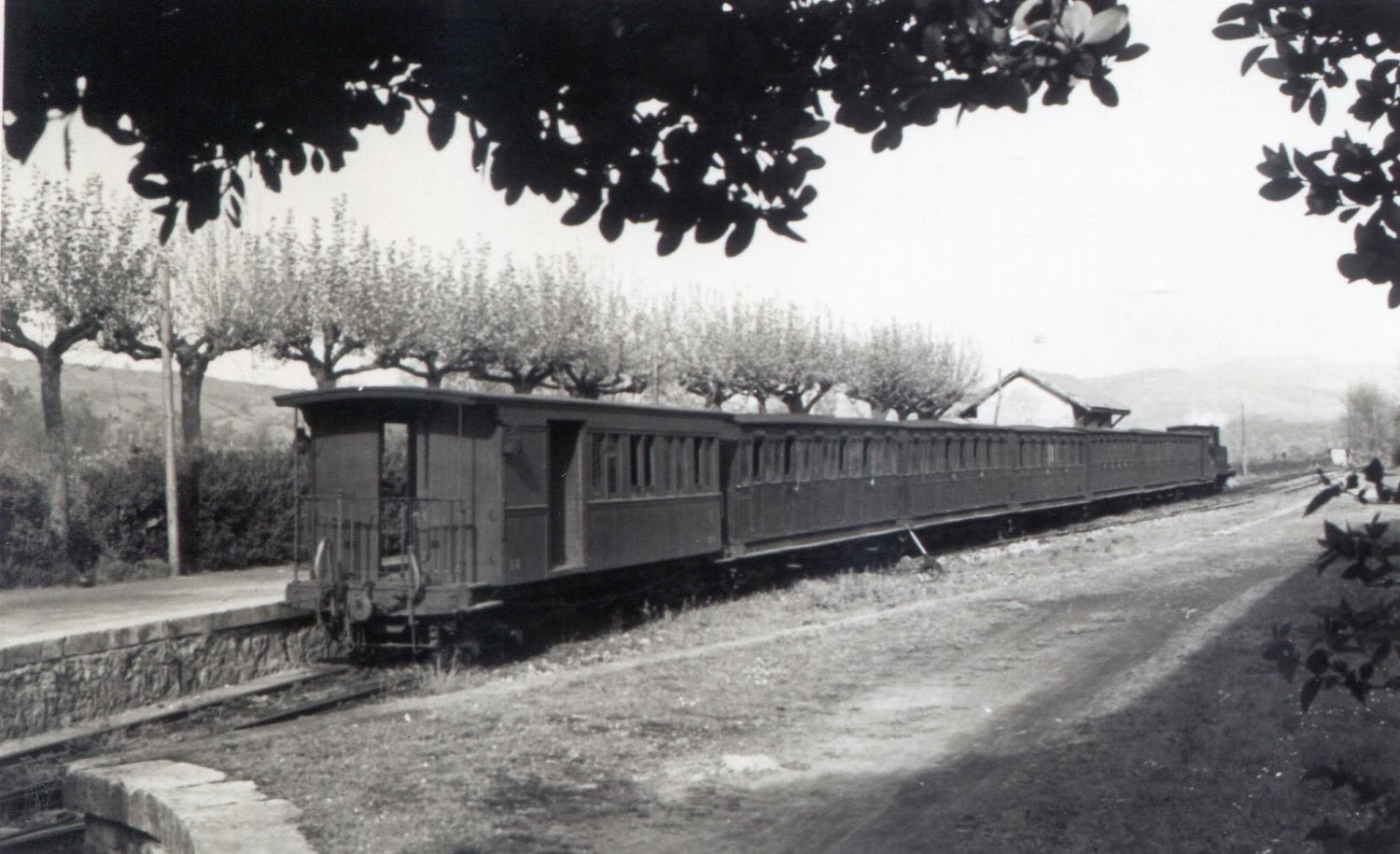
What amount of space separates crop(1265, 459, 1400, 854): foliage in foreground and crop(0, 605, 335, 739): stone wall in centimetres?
918

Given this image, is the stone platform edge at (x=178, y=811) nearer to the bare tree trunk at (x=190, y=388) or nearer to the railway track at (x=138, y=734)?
the railway track at (x=138, y=734)

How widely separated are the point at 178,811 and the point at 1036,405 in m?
54.5

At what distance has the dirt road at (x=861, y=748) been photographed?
18.2 feet

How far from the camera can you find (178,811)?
17.7 feet

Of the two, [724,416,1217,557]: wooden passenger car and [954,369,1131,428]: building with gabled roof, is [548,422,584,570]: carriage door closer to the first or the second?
[724,416,1217,557]: wooden passenger car

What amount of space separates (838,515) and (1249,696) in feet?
36.6

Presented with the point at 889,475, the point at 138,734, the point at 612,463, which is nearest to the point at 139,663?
the point at 138,734

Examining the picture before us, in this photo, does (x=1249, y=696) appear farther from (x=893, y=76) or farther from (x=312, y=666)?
(x=312, y=666)

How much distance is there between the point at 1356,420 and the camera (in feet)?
24.6

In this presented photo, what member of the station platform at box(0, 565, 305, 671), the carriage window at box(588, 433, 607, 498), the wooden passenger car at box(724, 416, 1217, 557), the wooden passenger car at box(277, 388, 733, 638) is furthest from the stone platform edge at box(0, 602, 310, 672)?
the wooden passenger car at box(724, 416, 1217, 557)

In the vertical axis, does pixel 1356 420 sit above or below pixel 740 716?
above

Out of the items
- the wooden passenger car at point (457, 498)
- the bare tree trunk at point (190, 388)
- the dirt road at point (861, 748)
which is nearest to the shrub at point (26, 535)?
the wooden passenger car at point (457, 498)

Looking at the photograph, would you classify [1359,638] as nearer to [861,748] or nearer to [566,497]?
[861,748]

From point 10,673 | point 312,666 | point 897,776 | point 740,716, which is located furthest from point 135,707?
point 897,776
